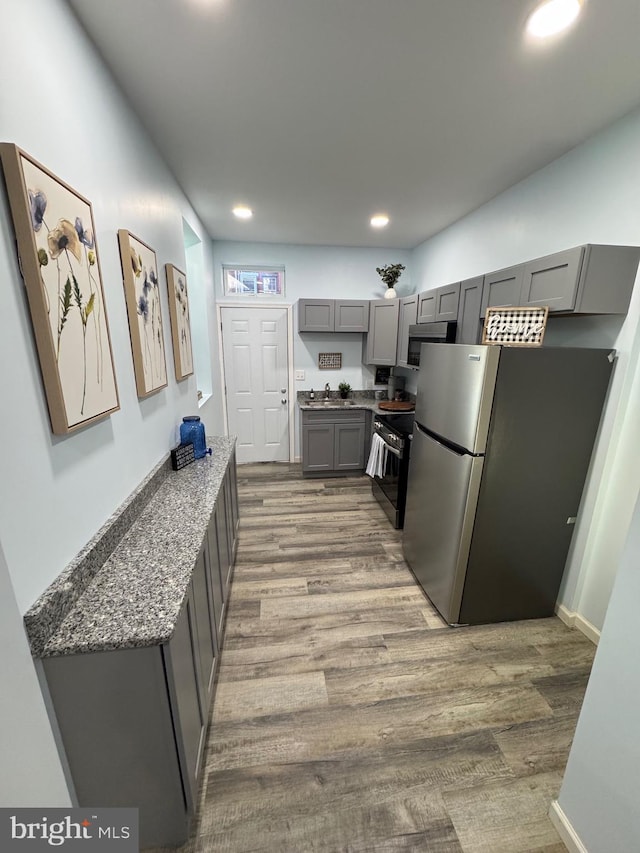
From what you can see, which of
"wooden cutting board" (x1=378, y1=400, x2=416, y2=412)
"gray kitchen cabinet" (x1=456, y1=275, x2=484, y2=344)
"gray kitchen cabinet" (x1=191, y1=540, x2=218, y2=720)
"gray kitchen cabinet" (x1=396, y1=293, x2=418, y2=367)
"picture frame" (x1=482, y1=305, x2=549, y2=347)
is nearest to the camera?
"gray kitchen cabinet" (x1=191, y1=540, x2=218, y2=720)

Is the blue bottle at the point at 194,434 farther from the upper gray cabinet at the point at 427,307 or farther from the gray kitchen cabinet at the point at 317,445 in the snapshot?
the upper gray cabinet at the point at 427,307

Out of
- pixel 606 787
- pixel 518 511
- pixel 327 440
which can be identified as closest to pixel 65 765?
pixel 606 787

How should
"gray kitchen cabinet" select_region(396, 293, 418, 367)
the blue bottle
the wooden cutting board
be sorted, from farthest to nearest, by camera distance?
the wooden cutting board, "gray kitchen cabinet" select_region(396, 293, 418, 367), the blue bottle

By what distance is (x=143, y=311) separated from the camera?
64.8 inches

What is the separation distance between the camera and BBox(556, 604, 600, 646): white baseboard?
1905 mm

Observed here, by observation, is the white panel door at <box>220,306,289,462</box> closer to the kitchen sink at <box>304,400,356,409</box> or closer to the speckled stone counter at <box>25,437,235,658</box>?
the kitchen sink at <box>304,400,356,409</box>

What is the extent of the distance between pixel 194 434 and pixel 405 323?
2.53 metres

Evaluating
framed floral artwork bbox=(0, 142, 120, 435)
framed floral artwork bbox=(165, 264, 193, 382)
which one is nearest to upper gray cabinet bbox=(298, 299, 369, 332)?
framed floral artwork bbox=(165, 264, 193, 382)

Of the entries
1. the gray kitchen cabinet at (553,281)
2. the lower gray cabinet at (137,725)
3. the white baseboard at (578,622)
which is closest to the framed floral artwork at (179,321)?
the lower gray cabinet at (137,725)

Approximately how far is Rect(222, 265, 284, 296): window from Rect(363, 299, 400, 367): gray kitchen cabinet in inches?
47.8

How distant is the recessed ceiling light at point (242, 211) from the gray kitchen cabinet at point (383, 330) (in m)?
1.60

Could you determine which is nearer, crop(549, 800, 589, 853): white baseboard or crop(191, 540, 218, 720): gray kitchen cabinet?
crop(549, 800, 589, 853): white baseboard

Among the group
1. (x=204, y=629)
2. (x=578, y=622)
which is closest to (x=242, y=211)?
(x=204, y=629)

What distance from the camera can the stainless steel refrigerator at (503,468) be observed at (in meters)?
1.64
